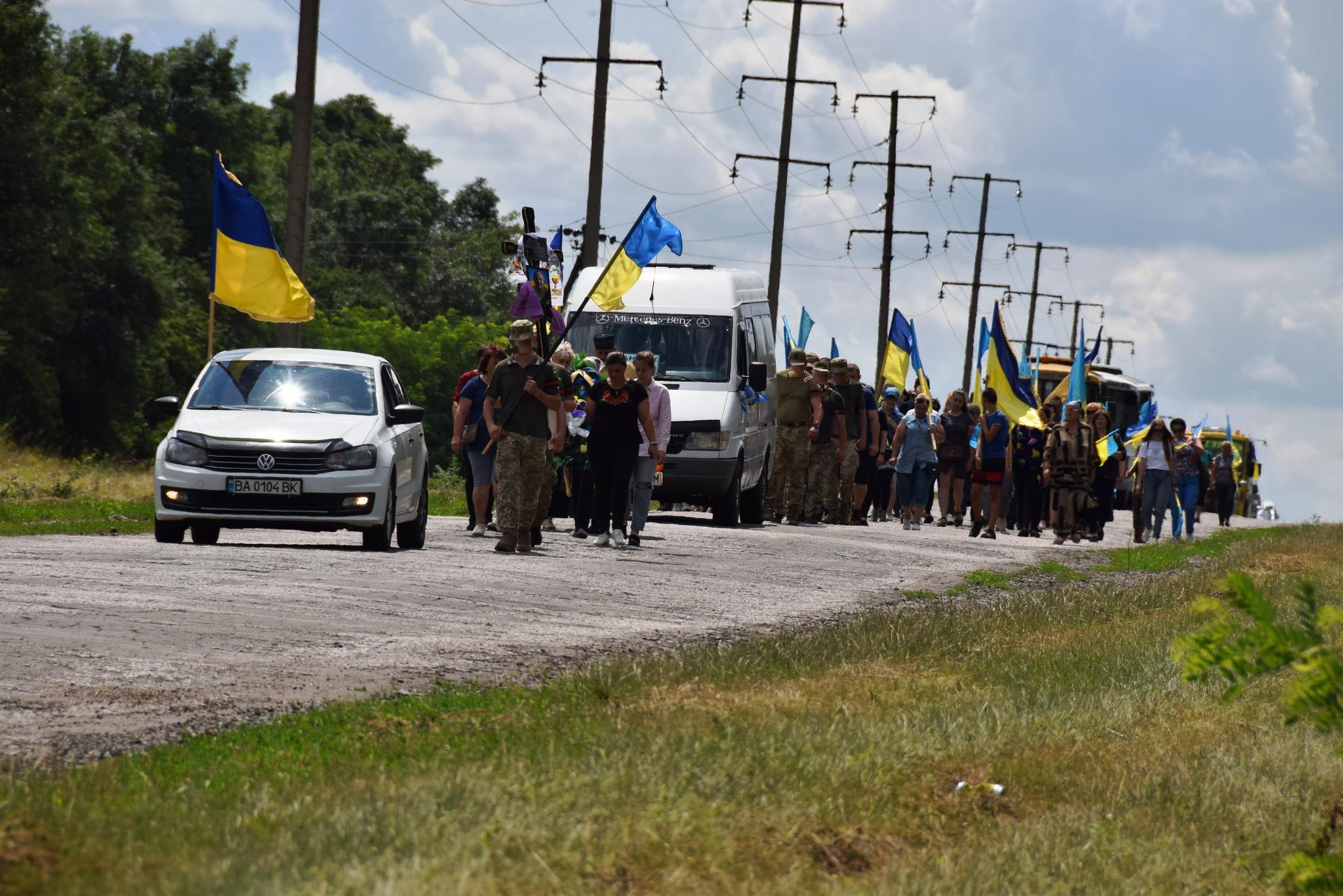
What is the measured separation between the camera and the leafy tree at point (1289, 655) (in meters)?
3.93

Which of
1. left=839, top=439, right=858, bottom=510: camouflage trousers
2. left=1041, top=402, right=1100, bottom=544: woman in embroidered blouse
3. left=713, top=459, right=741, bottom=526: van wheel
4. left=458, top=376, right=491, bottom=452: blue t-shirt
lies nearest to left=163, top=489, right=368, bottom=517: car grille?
left=458, top=376, right=491, bottom=452: blue t-shirt

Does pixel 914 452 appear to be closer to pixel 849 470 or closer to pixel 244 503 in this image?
pixel 849 470

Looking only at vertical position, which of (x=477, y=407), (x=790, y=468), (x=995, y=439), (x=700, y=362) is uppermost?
(x=700, y=362)

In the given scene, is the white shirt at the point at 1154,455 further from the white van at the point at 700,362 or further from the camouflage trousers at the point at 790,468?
the white van at the point at 700,362

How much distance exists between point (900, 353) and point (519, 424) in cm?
2190

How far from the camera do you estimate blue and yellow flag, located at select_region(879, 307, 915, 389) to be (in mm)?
36469

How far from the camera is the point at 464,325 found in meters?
89.5

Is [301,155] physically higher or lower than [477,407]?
higher

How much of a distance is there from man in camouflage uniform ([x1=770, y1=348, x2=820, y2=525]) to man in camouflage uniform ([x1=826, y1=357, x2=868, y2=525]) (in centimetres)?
41

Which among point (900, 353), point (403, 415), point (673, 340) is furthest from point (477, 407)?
point (900, 353)

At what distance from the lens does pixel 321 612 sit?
10344 mm

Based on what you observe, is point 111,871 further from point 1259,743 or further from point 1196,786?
point 1259,743

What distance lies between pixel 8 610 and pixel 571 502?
468 inches

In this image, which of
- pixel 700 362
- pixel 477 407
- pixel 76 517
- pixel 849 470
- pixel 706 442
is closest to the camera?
pixel 477 407
